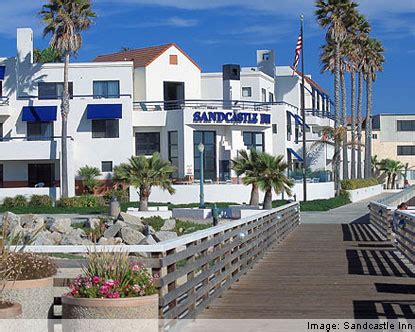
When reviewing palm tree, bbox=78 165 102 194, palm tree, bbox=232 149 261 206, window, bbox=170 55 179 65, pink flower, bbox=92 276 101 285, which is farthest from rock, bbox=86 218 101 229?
pink flower, bbox=92 276 101 285

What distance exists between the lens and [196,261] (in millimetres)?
11250

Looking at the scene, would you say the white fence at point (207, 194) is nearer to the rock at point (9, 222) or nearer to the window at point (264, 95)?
the window at point (264, 95)

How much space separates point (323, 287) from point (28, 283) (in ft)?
22.9

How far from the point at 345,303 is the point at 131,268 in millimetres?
4711

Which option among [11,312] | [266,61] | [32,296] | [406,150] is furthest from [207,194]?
[406,150]

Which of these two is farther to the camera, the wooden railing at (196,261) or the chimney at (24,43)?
the chimney at (24,43)

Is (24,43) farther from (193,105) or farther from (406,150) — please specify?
(406,150)

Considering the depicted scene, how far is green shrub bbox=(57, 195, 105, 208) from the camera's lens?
5238 cm

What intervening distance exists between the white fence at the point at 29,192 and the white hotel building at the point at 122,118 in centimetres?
6

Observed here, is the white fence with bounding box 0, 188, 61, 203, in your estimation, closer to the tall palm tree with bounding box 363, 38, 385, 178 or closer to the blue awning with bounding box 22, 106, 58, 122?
the blue awning with bounding box 22, 106, 58, 122

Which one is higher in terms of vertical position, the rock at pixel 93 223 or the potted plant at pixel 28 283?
the potted plant at pixel 28 283

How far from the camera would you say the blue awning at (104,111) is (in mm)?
57284

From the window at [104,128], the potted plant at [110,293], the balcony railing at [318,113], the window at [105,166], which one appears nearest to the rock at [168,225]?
the window at [105,166]

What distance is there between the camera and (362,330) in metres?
9.80
